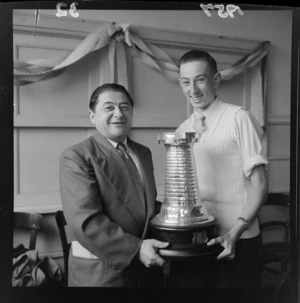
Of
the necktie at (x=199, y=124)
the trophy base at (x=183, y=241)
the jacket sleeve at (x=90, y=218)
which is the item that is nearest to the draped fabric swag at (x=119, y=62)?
the necktie at (x=199, y=124)

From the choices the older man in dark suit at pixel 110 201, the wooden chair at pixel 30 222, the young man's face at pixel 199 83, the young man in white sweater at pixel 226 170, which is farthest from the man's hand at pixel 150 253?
the young man's face at pixel 199 83

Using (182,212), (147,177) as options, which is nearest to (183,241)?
(182,212)

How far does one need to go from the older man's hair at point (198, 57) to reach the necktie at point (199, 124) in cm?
14

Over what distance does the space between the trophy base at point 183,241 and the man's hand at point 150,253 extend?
0.01 meters

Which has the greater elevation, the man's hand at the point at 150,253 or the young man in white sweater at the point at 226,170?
the young man in white sweater at the point at 226,170

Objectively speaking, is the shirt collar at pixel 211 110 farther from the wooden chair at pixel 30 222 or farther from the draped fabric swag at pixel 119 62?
the wooden chair at pixel 30 222

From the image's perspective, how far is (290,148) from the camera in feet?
3.85

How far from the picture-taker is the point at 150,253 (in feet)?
3.66

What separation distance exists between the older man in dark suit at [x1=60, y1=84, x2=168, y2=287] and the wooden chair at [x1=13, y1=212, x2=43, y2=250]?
3.3 inches

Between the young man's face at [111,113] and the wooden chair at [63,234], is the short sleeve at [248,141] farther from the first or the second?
the wooden chair at [63,234]

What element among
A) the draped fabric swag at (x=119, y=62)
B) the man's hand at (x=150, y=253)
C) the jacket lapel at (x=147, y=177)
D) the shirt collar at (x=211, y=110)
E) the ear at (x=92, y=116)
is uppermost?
the draped fabric swag at (x=119, y=62)

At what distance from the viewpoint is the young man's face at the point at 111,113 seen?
1.14 m

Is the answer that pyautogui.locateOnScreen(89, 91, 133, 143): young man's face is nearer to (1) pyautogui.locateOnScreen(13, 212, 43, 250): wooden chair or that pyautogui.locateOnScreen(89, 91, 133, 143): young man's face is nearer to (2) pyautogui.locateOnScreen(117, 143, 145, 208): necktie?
(2) pyautogui.locateOnScreen(117, 143, 145, 208): necktie

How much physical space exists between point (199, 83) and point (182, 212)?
358 mm
